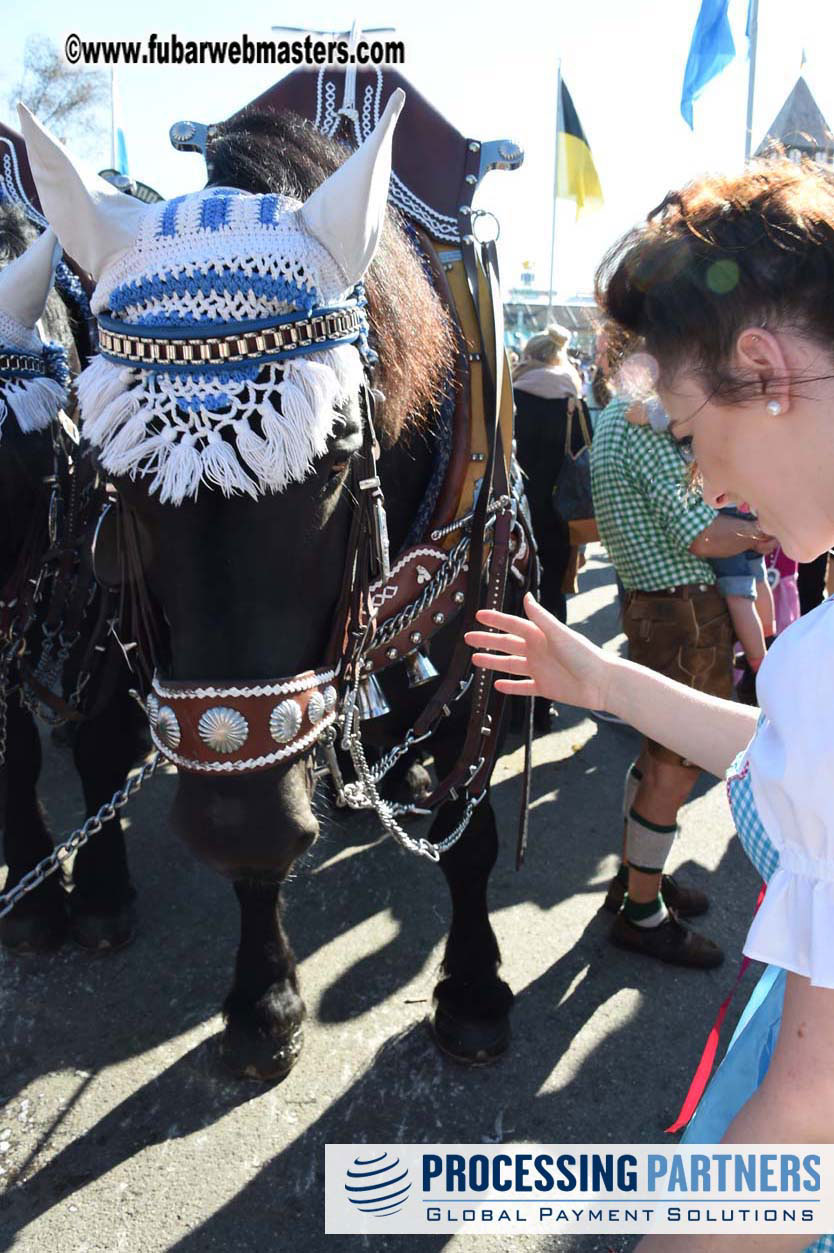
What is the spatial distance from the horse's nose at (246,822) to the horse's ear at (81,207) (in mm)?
915

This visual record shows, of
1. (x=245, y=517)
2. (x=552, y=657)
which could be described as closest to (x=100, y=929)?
(x=245, y=517)

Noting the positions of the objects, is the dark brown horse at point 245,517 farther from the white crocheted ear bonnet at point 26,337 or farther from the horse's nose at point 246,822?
the white crocheted ear bonnet at point 26,337

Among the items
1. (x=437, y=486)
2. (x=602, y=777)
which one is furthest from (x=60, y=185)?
(x=602, y=777)

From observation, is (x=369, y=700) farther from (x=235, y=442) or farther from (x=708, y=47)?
(x=708, y=47)

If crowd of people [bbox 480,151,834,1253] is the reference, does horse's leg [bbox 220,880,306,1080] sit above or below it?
below

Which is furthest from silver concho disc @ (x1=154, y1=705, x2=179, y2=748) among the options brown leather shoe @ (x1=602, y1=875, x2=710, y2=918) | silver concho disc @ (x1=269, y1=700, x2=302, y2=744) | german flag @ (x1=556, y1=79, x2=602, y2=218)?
german flag @ (x1=556, y1=79, x2=602, y2=218)

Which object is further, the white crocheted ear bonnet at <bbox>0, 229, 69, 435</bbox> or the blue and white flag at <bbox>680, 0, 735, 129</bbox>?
the blue and white flag at <bbox>680, 0, 735, 129</bbox>

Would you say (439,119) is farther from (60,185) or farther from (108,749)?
(108,749)

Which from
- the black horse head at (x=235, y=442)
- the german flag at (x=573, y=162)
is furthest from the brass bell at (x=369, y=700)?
the german flag at (x=573, y=162)

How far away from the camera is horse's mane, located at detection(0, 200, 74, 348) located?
2.48 meters

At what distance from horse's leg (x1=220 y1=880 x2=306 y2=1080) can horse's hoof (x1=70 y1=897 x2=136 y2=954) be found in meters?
0.56

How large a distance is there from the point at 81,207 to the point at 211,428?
47 centimetres

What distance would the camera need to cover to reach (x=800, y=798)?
81 cm

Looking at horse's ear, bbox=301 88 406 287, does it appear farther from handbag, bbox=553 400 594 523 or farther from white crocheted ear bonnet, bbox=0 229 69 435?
handbag, bbox=553 400 594 523
